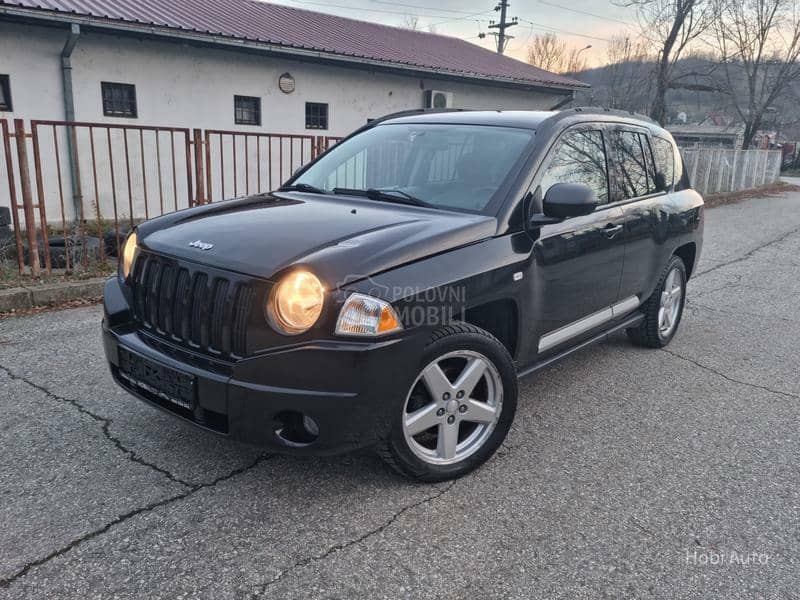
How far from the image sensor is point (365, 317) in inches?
98.0

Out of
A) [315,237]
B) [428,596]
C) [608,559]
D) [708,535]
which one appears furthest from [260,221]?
[708,535]

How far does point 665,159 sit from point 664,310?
3.95 ft

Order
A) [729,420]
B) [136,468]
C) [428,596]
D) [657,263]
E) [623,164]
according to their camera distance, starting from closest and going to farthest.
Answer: [428,596] < [136,468] < [729,420] < [623,164] < [657,263]

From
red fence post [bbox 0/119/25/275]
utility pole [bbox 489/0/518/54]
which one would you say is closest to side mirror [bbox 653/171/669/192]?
red fence post [bbox 0/119/25/275]

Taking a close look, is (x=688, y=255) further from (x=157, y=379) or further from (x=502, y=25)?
(x=502, y=25)

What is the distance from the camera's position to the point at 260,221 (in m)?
3.05

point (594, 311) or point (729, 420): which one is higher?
point (594, 311)

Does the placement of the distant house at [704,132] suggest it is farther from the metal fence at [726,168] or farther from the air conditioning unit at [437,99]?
the air conditioning unit at [437,99]

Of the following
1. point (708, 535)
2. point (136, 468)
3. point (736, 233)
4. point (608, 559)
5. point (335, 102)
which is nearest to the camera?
point (608, 559)

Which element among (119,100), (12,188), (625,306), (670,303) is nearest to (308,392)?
(625,306)

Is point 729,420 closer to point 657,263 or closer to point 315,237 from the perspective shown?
point 657,263

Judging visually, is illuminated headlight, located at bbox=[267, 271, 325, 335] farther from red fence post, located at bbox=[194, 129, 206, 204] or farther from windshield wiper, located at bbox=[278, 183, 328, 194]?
red fence post, located at bbox=[194, 129, 206, 204]

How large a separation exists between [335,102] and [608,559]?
13554 millimetres

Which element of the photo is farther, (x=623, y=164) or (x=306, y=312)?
(x=623, y=164)
